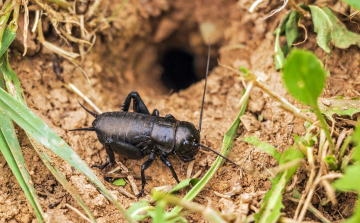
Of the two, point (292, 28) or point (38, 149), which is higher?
point (292, 28)

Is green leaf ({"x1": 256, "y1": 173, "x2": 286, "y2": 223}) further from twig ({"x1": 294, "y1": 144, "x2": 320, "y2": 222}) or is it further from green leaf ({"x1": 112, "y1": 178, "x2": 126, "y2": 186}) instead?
green leaf ({"x1": 112, "y1": 178, "x2": 126, "y2": 186})

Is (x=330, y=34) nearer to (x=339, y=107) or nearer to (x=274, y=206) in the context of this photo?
(x=339, y=107)

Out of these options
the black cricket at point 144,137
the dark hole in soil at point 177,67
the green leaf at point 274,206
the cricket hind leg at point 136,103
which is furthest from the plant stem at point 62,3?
the green leaf at point 274,206

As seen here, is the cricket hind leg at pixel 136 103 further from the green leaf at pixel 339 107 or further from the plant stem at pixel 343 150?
the plant stem at pixel 343 150

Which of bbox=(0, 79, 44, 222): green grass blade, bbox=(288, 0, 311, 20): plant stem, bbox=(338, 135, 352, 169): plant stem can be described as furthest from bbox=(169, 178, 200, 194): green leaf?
bbox=(288, 0, 311, 20): plant stem

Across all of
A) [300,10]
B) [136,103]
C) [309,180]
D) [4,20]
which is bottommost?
[309,180]

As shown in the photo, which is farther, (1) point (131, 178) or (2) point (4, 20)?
(1) point (131, 178)

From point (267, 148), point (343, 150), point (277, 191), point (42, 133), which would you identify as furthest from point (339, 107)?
point (42, 133)
